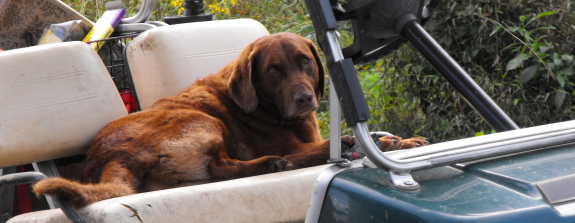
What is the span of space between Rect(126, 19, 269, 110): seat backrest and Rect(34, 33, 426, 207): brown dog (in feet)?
0.43

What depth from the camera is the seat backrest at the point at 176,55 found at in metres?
2.88

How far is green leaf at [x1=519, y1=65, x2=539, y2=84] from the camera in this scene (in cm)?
439

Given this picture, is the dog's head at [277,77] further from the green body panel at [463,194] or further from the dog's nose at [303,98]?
the green body panel at [463,194]

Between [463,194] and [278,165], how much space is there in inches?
50.6

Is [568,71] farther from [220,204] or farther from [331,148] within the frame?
[331,148]

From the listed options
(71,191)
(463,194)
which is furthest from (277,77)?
(463,194)

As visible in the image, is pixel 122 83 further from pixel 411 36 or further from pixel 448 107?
pixel 448 107

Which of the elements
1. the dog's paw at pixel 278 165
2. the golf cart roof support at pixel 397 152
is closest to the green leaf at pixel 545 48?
the dog's paw at pixel 278 165

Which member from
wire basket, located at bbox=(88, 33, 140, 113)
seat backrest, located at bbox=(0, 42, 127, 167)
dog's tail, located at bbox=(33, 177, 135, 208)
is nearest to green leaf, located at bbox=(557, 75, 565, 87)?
wire basket, located at bbox=(88, 33, 140, 113)

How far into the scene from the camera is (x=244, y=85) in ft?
8.91

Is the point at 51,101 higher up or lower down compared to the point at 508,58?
higher up

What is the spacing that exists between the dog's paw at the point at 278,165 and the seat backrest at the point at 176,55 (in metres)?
0.77

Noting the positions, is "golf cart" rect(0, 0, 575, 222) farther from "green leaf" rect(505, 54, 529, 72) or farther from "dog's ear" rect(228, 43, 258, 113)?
"green leaf" rect(505, 54, 529, 72)

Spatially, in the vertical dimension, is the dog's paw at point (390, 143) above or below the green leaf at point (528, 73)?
above
